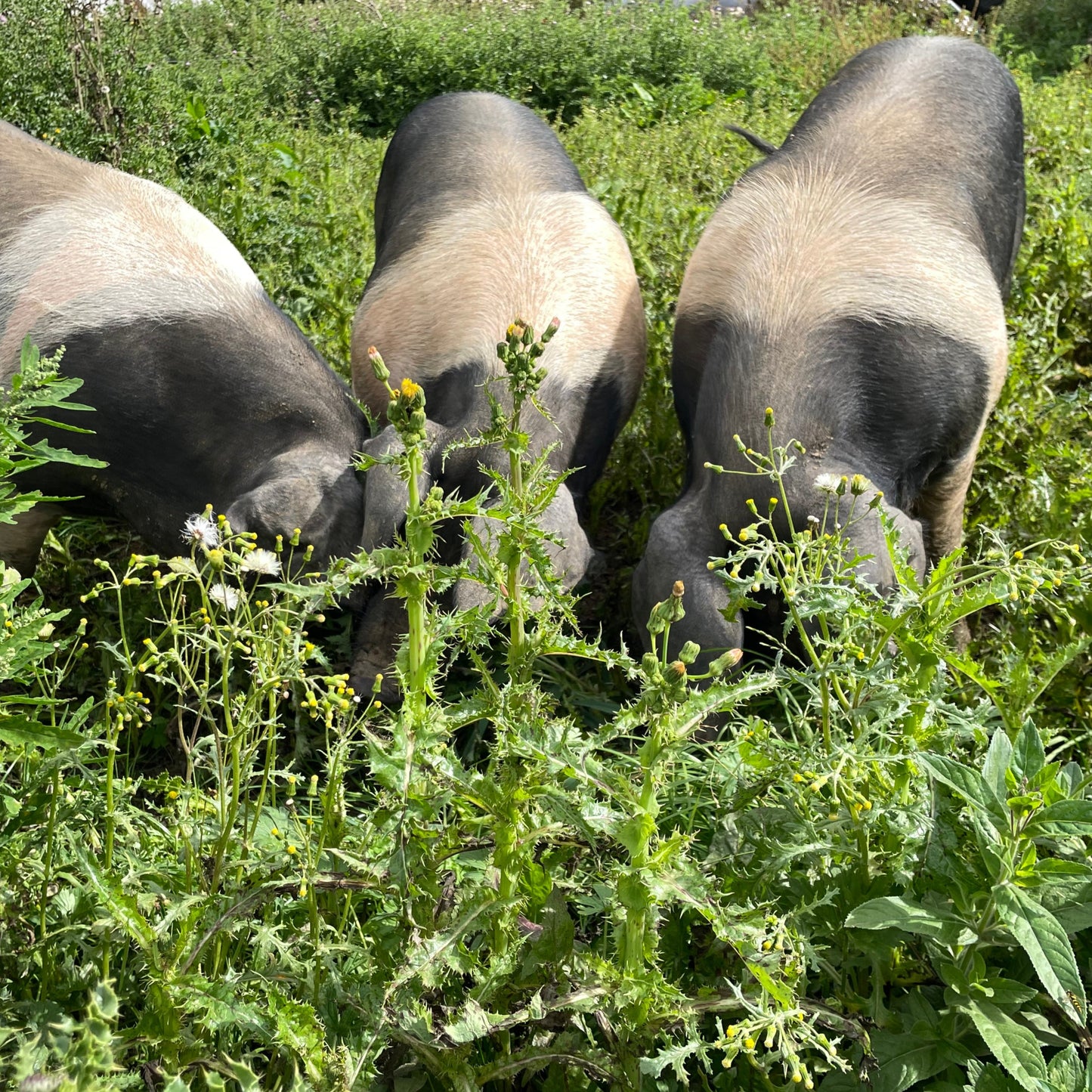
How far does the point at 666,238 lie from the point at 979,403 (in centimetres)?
229

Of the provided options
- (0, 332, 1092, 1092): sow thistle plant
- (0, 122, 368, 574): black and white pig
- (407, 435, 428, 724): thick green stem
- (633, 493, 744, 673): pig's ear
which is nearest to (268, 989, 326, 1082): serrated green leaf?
(0, 332, 1092, 1092): sow thistle plant

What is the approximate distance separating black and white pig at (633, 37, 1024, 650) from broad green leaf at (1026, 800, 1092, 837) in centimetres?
125

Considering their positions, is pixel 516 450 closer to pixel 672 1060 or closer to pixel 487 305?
pixel 672 1060

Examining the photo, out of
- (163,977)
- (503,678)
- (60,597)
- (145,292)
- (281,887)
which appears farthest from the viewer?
(60,597)

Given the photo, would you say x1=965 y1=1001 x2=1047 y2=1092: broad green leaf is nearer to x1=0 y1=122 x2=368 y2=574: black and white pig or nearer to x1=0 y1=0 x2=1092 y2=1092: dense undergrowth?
x1=0 y1=0 x2=1092 y2=1092: dense undergrowth

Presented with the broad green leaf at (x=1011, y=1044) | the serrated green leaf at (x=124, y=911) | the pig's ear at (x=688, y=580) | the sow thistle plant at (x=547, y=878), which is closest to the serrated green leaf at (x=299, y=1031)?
the sow thistle plant at (x=547, y=878)

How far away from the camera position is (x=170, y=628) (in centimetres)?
155

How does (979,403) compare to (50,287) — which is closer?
(979,403)

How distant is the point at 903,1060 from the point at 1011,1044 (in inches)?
5.7

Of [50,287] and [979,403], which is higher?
[50,287]

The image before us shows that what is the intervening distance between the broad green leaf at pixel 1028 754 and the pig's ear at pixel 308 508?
2047 mm

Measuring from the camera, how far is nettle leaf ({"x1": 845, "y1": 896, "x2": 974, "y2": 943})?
58.8 inches

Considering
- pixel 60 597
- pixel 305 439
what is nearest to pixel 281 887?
pixel 305 439

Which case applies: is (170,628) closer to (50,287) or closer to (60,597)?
(50,287)
